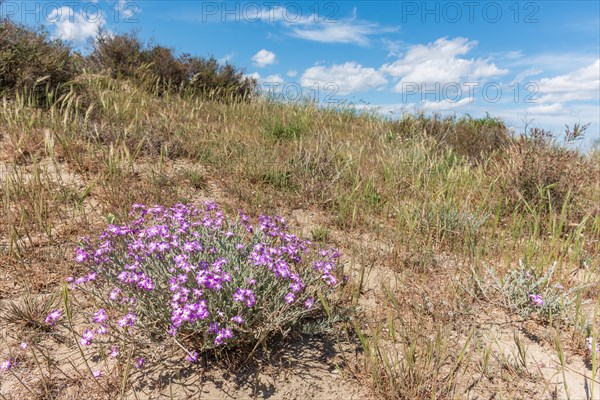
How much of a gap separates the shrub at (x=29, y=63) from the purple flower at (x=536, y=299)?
20.0 ft

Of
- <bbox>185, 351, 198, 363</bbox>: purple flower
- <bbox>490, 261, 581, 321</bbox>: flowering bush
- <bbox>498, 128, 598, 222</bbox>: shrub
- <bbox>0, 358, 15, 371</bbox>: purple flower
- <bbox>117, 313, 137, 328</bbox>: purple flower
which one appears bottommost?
<bbox>0, 358, 15, 371</bbox>: purple flower

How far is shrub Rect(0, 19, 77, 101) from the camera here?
222 inches

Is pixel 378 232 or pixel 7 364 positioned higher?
pixel 378 232

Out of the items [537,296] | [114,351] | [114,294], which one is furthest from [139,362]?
[537,296]

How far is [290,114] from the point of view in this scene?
721 cm

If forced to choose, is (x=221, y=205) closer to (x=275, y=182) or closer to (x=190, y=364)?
(x=275, y=182)

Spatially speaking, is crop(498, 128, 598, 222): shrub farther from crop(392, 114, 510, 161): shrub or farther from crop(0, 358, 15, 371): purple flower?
crop(0, 358, 15, 371): purple flower

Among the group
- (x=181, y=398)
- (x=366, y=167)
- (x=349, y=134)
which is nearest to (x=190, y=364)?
(x=181, y=398)

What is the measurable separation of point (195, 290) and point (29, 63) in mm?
5993

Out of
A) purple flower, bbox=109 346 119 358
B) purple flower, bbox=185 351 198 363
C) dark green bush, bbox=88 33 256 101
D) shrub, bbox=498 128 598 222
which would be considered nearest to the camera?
purple flower, bbox=185 351 198 363

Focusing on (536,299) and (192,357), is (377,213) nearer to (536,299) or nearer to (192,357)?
(536,299)

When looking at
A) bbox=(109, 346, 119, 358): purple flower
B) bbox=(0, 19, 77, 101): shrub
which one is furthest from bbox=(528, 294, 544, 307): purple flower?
bbox=(0, 19, 77, 101): shrub

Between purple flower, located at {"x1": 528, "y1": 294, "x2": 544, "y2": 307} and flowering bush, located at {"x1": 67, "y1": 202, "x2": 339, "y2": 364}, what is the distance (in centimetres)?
131

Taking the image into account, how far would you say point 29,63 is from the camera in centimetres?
586
